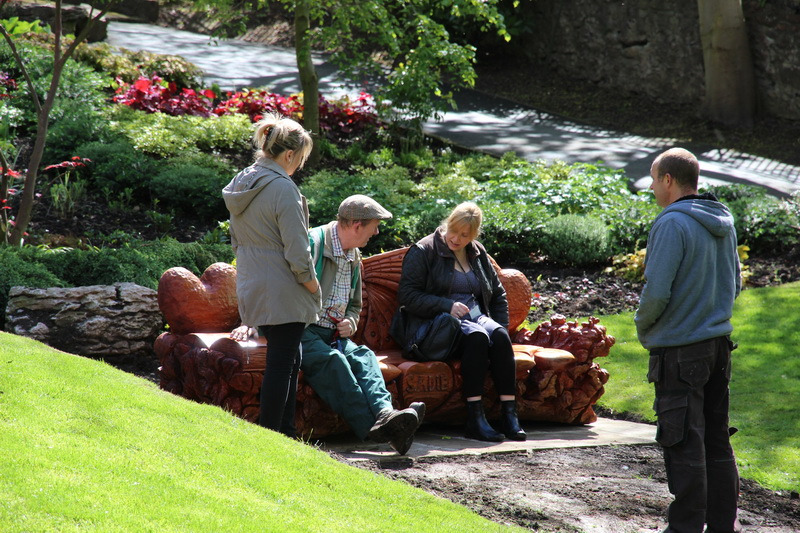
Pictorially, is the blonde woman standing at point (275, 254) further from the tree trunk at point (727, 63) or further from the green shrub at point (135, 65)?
the tree trunk at point (727, 63)

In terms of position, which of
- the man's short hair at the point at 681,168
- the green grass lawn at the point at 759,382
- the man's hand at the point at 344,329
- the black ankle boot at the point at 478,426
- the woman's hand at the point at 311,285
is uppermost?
the man's short hair at the point at 681,168

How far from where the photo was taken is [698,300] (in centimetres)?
390

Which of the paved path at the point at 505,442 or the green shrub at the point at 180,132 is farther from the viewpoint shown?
the green shrub at the point at 180,132

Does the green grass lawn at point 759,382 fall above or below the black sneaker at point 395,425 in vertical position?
below

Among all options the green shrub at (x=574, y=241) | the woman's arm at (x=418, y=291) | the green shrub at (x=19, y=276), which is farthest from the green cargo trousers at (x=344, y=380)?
the green shrub at (x=574, y=241)

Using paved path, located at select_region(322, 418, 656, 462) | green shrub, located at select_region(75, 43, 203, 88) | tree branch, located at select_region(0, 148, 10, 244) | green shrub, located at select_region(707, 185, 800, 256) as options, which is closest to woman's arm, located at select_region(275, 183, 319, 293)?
paved path, located at select_region(322, 418, 656, 462)

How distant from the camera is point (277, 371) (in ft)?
15.8

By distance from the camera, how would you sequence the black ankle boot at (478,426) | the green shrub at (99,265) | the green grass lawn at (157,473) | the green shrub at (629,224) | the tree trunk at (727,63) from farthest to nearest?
the tree trunk at (727,63) → the green shrub at (629,224) → the green shrub at (99,265) → the black ankle boot at (478,426) → the green grass lawn at (157,473)

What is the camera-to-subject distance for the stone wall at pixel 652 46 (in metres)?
16.6

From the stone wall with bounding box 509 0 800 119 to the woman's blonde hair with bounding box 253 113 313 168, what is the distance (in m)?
14.4

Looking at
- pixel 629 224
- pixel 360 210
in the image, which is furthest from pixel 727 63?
pixel 360 210

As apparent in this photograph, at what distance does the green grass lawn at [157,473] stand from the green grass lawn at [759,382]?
2.42 metres

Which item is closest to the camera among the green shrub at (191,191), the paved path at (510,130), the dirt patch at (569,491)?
the dirt patch at (569,491)

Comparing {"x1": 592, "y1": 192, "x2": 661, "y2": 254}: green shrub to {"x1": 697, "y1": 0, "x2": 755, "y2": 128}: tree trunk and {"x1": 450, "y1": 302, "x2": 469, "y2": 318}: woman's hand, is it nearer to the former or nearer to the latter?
{"x1": 450, "y1": 302, "x2": 469, "y2": 318}: woman's hand
